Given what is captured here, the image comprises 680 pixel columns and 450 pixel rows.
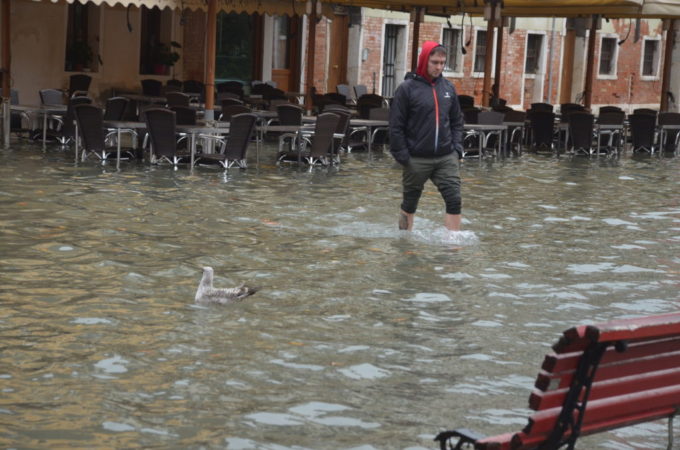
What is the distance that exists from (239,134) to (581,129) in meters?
7.20

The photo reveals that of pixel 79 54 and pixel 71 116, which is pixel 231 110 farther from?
pixel 79 54

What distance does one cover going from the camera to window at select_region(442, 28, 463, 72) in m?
32.7

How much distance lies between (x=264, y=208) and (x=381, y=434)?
268 inches

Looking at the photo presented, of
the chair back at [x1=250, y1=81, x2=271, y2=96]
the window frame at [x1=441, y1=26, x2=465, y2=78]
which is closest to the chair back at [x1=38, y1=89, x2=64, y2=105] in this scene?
the chair back at [x1=250, y1=81, x2=271, y2=96]

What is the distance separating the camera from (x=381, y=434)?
5094 millimetres

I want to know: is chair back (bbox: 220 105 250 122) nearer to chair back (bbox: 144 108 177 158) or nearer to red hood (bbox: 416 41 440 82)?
chair back (bbox: 144 108 177 158)

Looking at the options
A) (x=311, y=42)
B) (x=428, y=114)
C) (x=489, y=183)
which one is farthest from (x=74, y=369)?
(x=311, y=42)

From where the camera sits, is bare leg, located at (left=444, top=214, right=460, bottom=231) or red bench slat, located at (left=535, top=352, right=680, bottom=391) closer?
red bench slat, located at (left=535, top=352, right=680, bottom=391)

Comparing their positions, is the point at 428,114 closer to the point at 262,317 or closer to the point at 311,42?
the point at 262,317

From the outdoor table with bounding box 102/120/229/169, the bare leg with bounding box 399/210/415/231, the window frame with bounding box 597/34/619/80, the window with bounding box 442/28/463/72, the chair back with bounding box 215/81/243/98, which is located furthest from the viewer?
the window frame with bounding box 597/34/619/80

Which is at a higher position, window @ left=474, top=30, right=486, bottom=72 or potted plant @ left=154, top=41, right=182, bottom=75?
window @ left=474, top=30, right=486, bottom=72

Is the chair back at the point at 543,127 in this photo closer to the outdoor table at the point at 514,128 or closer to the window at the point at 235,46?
the outdoor table at the point at 514,128

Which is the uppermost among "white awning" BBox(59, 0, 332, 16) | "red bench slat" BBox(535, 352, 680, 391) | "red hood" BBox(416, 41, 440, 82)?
"white awning" BBox(59, 0, 332, 16)

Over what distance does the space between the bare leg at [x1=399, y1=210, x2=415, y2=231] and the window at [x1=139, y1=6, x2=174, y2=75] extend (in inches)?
575
